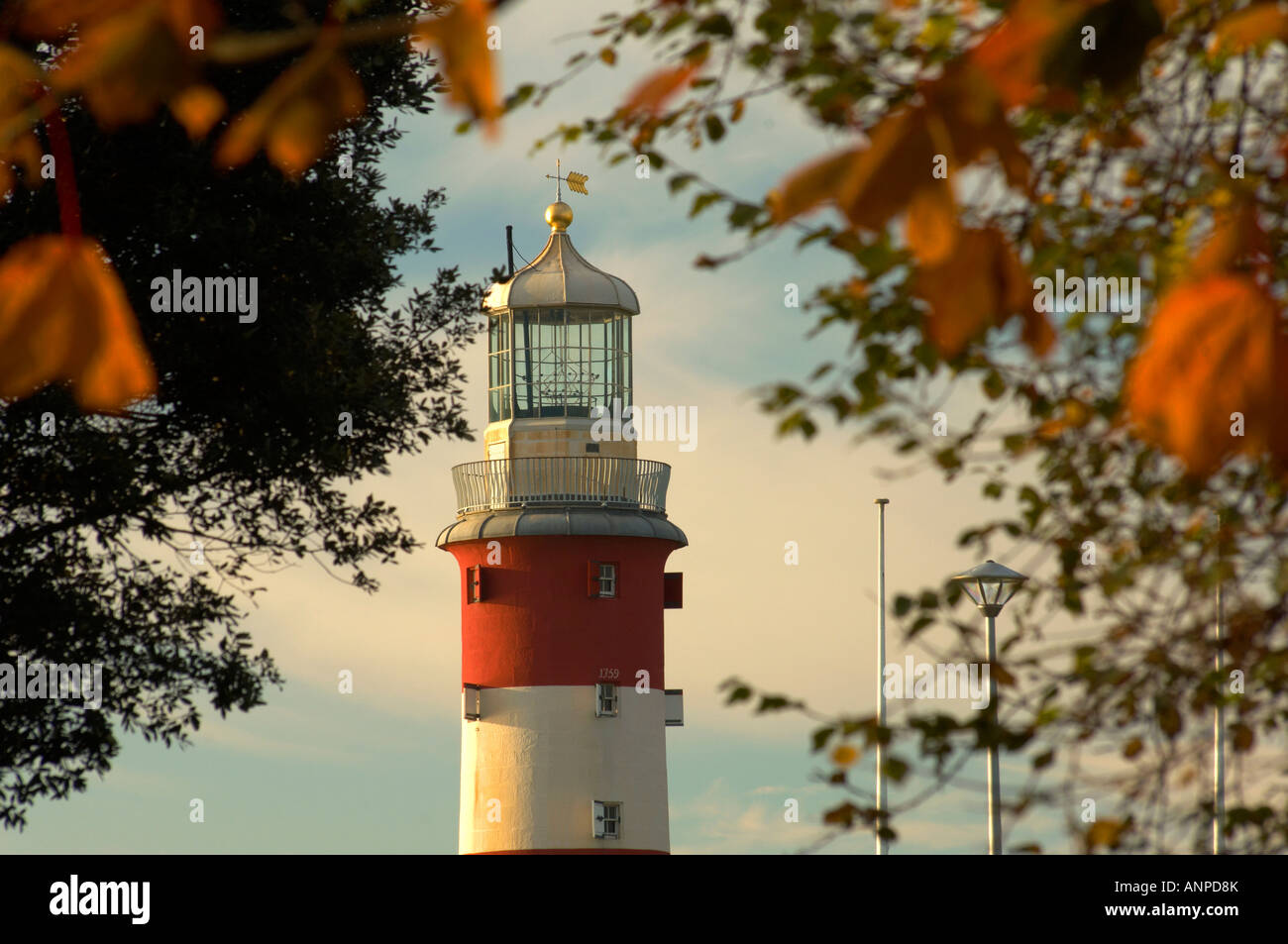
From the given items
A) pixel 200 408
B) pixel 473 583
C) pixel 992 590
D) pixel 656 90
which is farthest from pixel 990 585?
pixel 656 90

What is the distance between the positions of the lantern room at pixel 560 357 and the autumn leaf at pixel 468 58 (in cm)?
2585

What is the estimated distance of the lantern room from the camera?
91.0 feet

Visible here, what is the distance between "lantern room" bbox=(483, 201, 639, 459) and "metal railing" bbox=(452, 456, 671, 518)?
0.71 ft

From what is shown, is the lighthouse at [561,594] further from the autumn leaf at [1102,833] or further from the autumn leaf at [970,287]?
the autumn leaf at [970,287]

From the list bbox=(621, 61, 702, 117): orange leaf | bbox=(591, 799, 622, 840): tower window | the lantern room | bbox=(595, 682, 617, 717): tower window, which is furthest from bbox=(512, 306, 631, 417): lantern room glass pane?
bbox=(621, 61, 702, 117): orange leaf

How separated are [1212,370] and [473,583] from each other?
89.0 feet

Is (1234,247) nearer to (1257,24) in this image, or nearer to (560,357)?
(1257,24)

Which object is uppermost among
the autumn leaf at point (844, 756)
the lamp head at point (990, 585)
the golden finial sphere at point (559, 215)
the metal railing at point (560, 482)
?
the golden finial sphere at point (559, 215)

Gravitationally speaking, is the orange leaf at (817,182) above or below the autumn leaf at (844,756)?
above

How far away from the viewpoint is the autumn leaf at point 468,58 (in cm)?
172

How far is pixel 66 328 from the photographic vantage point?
6.14ft

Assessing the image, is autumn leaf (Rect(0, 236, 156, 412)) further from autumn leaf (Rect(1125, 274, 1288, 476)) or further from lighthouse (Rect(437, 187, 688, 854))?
lighthouse (Rect(437, 187, 688, 854))

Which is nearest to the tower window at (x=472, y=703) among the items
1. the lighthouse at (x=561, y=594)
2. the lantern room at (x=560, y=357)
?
the lighthouse at (x=561, y=594)
